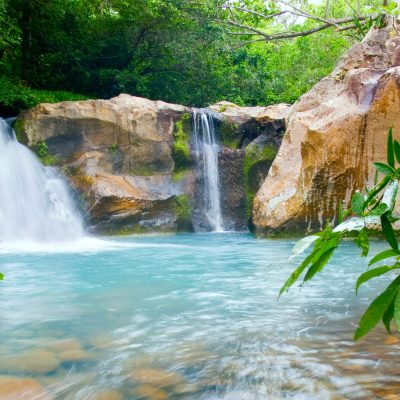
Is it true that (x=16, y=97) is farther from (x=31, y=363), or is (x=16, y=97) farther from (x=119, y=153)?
(x=31, y=363)

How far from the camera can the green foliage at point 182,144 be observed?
11328 millimetres

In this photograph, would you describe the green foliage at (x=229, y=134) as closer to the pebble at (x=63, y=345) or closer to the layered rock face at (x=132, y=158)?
the layered rock face at (x=132, y=158)

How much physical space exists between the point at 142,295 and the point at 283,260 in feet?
8.49

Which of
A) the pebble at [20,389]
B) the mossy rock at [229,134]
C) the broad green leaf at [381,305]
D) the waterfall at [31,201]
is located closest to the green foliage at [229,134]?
the mossy rock at [229,134]

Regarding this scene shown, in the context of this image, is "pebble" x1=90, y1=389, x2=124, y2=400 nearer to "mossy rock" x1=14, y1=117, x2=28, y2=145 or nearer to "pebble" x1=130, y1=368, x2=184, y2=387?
"pebble" x1=130, y1=368, x2=184, y2=387

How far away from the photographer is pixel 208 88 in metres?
15.6

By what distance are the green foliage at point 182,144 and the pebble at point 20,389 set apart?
29.4ft

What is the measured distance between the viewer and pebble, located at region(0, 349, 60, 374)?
8.62 ft

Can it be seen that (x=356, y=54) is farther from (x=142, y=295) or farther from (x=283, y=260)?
(x=142, y=295)

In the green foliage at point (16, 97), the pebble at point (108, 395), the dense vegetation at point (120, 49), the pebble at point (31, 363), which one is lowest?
the pebble at point (108, 395)

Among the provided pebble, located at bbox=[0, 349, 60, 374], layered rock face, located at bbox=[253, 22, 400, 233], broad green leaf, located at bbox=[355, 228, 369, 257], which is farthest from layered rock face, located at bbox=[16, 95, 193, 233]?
broad green leaf, located at bbox=[355, 228, 369, 257]

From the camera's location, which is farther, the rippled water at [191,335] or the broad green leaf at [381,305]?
the rippled water at [191,335]

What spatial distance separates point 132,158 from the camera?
10977mm

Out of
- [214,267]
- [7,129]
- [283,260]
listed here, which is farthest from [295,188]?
[7,129]
